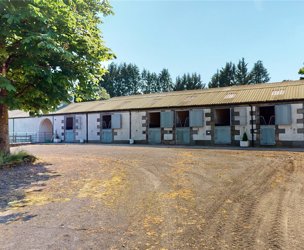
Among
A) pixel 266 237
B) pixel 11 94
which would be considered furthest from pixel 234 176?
pixel 11 94

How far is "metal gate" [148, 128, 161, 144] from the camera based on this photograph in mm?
20337

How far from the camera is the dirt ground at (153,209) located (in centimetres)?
336

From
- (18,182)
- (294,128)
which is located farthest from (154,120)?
(18,182)

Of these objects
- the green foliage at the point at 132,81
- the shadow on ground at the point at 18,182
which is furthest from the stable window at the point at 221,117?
the green foliage at the point at 132,81

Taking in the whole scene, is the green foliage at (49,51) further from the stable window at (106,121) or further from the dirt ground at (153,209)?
the stable window at (106,121)

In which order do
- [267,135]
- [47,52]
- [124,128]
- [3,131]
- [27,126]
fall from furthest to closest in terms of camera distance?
[27,126], [124,128], [267,135], [3,131], [47,52]

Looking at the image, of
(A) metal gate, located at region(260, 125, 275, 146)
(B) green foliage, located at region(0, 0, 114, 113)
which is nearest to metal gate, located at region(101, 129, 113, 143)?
(A) metal gate, located at region(260, 125, 275, 146)

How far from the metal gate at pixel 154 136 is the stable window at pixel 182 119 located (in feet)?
5.09

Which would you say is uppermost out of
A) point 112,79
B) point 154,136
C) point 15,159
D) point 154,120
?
point 112,79

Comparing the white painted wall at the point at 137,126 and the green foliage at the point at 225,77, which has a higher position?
the green foliage at the point at 225,77

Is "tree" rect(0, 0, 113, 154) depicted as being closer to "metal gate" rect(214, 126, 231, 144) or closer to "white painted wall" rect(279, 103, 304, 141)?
"metal gate" rect(214, 126, 231, 144)

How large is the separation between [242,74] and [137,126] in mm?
37679

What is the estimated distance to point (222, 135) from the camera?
17.8 meters

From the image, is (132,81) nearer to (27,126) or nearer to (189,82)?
(189,82)
